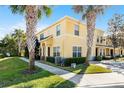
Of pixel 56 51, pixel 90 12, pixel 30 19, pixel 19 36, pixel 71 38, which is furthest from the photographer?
pixel 19 36

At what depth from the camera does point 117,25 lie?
24.5m

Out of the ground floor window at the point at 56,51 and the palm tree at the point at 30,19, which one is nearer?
the palm tree at the point at 30,19

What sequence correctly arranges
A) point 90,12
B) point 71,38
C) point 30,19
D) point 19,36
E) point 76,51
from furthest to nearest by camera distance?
point 19,36
point 76,51
point 71,38
point 90,12
point 30,19

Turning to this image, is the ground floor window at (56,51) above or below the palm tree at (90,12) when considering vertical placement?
below

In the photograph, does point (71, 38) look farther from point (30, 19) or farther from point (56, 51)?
point (30, 19)

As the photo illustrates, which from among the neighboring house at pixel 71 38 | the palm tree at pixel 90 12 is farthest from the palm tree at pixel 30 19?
the neighboring house at pixel 71 38

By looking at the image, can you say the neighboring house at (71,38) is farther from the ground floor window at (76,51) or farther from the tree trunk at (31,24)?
the tree trunk at (31,24)

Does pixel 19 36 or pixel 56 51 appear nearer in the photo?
pixel 56 51

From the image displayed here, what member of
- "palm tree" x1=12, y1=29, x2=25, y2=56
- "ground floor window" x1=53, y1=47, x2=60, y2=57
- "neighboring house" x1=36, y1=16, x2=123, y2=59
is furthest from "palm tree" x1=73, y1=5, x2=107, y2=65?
"palm tree" x1=12, y1=29, x2=25, y2=56

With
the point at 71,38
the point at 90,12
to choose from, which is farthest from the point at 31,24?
the point at 71,38

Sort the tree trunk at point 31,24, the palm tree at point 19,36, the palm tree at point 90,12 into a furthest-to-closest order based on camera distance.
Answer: the palm tree at point 19,36, the palm tree at point 90,12, the tree trunk at point 31,24

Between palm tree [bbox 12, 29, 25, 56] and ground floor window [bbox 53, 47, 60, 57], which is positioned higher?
palm tree [bbox 12, 29, 25, 56]

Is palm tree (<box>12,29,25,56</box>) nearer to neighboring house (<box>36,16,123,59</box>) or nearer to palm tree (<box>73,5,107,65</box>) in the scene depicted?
neighboring house (<box>36,16,123,59</box>)
